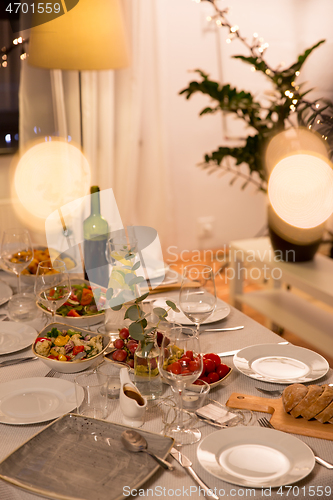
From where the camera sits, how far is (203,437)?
2.61 ft

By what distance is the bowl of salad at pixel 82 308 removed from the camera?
47.4 inches

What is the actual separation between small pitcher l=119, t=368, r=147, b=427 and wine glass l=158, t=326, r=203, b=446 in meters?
0.05

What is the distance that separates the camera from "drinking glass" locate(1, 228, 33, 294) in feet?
4.54

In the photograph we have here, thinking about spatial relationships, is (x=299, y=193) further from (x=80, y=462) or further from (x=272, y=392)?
(x=80, y=462)

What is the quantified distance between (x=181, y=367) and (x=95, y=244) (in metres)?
0.71

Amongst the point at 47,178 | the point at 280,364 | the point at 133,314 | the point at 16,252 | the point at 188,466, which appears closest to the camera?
the point at 188,466

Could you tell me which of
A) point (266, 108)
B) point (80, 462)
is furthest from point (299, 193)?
point (80, 462)

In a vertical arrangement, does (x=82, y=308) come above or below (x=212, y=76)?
below

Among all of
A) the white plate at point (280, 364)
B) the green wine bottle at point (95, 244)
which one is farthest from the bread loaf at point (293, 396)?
the green wine bottle at point (95, 244)

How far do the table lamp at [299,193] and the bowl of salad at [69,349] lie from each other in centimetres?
140

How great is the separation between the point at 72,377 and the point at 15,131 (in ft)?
8.00

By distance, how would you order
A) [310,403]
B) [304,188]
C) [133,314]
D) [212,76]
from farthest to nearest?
[212,76], [304,188], [133,314], [310,403]

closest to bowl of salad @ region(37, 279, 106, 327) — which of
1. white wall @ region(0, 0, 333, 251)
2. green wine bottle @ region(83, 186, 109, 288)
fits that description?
green wine bottle @ region(83, 186, 109, 288)

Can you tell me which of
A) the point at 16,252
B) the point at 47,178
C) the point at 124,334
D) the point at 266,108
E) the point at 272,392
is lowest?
the point at 272,392
